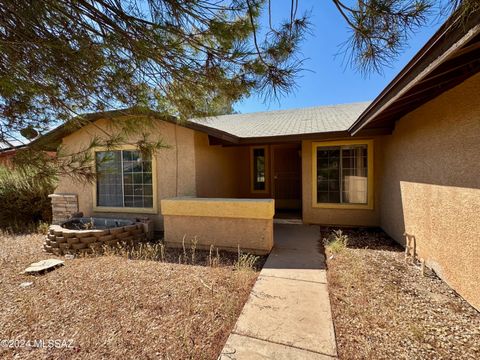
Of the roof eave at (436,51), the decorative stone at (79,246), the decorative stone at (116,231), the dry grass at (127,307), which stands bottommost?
the dry grass at (127,307)

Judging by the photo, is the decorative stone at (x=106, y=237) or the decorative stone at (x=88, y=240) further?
the decorative stone at (x=106, y=237)

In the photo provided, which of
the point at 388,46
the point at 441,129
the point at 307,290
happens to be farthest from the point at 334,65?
the point at 307,290

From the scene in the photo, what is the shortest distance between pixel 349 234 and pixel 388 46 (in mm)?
5344

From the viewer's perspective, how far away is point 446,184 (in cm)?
358

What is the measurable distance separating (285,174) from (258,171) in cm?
126

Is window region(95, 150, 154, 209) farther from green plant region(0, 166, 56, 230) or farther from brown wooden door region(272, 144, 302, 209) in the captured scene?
brown wooden door region(272, 144, 302, 209)

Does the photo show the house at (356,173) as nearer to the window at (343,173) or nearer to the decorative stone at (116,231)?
the window at (343,173)

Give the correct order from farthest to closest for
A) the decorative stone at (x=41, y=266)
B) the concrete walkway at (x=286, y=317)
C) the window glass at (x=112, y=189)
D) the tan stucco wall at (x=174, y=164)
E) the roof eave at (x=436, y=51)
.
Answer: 1. the window glass at (x=112, y=189)
2. the tan stucco wall at (x=174, y=164)
3. the decorative stone at (x=41, y=266)
4. the concrete walkway at (x=286, y=317)
5. the roof eave at (x=436, y=51)

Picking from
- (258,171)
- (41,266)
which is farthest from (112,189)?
(258,171)

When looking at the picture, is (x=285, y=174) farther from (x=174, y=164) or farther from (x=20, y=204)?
(x=20, y=204)

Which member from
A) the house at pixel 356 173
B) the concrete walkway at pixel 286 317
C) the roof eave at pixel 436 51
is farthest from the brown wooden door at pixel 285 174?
the roof eave at pixel 436 51

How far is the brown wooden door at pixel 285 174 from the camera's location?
404 inches

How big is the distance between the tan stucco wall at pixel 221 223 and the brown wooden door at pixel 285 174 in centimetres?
518

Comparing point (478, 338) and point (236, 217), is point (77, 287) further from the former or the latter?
point (478, 338)
